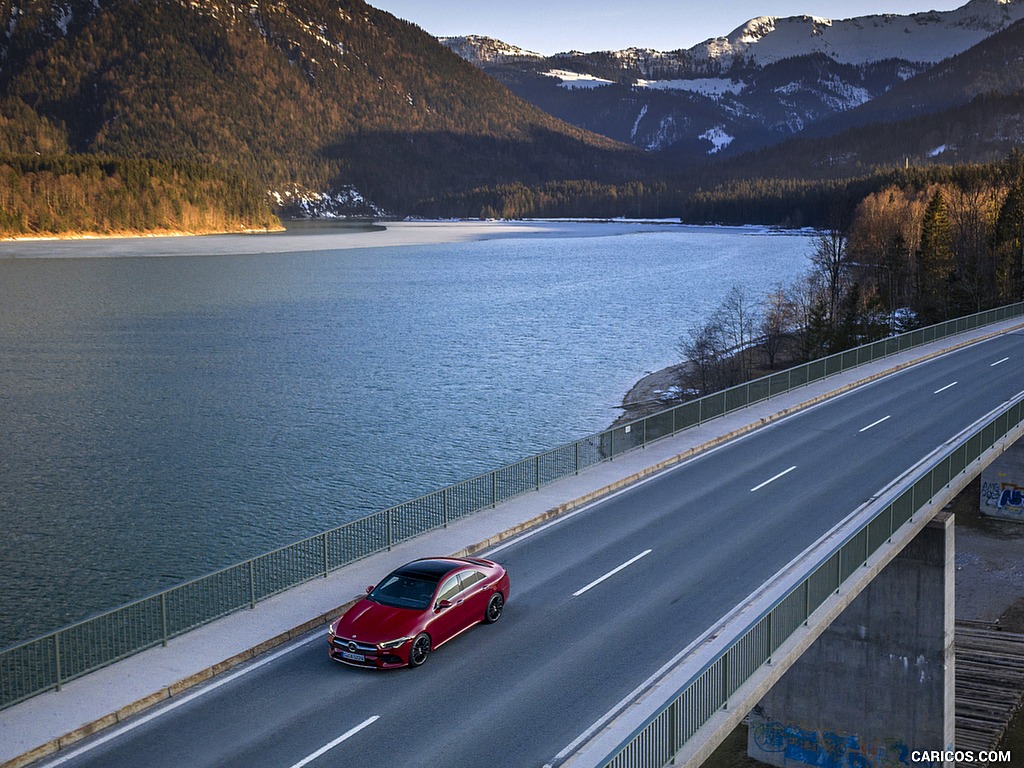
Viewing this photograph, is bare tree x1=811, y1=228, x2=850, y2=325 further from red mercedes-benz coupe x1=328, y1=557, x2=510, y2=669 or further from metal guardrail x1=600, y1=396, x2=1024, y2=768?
red mercedes-benz coupe x1=328, y1=557, x2=510, y2=669

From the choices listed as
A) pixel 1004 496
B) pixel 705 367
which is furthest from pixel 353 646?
pixel 705 367

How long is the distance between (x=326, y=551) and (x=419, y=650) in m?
4.60

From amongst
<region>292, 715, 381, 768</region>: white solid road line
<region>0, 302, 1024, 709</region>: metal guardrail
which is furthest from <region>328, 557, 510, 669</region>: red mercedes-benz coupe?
<region>0, 302, 1024, 709</region>: metal guardrail

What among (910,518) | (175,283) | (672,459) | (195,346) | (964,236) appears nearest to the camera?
(910,518)

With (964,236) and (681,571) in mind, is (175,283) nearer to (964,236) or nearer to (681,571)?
(964,236)

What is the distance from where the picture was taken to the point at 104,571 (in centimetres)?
3291

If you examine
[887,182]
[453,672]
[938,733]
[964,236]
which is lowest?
[938,733]

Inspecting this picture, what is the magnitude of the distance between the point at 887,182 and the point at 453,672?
613ft

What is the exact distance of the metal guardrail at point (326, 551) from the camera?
67.9 feet

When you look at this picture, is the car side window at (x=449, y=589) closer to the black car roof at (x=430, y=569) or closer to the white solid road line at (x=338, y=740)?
the black car roof at (x=430, y=569)

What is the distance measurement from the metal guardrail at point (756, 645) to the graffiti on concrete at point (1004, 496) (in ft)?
63.5

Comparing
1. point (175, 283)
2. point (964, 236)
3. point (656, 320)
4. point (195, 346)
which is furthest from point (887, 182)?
point (195, 346)

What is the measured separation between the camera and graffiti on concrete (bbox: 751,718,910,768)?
73.9ft

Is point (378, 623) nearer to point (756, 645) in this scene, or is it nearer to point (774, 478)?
point (756, 645)
